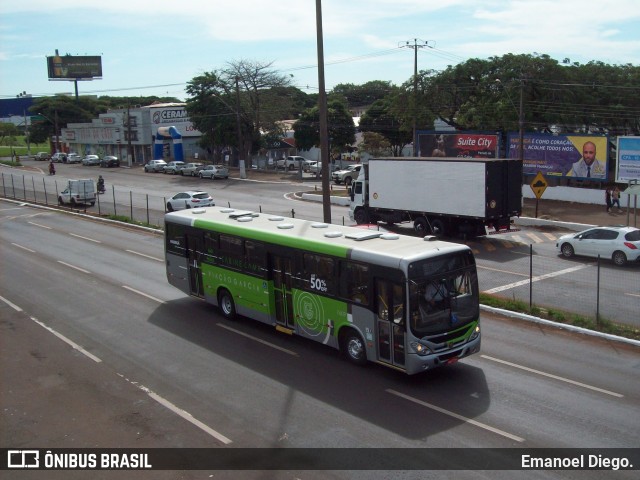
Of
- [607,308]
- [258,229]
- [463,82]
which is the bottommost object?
[607,308]

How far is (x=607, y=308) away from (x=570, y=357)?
194 inches

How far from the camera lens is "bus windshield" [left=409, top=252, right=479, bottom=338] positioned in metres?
12.7

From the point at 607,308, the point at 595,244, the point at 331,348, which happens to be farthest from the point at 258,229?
the point at 595,244

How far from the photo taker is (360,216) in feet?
119

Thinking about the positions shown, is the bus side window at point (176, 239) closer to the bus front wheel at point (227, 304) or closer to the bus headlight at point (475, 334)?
the bus front wheel at point (227, 304)

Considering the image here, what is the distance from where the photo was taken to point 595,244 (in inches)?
1012

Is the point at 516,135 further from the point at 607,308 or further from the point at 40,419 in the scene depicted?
the point at 40,419

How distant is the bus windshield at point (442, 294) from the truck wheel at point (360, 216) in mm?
22321

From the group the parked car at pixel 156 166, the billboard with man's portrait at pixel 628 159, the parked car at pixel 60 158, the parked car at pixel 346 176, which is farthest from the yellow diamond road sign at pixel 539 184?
the parked car at pixel 60 158

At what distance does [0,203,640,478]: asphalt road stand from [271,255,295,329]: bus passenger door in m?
0.63

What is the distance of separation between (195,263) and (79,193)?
104ft

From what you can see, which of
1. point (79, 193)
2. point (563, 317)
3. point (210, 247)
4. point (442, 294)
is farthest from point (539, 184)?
point (79, 193)

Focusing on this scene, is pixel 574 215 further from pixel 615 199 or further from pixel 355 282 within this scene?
pixel 355 282

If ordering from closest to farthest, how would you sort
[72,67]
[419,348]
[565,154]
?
[419,348], [565,154], [72,67]
